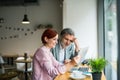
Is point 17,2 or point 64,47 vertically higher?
point 17,2

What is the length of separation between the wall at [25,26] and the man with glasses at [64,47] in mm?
5607

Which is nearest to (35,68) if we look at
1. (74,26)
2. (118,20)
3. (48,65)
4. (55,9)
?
(48,65)

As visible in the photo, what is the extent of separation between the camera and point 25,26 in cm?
1009

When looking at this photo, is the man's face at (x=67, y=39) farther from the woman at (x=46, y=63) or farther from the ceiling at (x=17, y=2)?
the ceiling at (x=17, y=2)

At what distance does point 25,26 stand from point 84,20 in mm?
4295

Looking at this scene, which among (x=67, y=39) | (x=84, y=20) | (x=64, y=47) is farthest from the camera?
(x=84, y=20)

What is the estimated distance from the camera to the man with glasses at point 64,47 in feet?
12.8

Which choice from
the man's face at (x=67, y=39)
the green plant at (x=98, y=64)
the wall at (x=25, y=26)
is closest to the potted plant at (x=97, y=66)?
the green plant at (x=98, y=64)

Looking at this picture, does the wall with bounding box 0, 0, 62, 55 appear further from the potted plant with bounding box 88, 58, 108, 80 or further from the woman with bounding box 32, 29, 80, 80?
the potted plant with bounding box 88, 58, 108, 80

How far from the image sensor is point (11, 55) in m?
10.0

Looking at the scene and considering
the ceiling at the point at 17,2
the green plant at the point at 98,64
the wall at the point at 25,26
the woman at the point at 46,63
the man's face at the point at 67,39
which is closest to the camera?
the green plant at the point at 98,64

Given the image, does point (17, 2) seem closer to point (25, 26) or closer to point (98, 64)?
point (25, 26)

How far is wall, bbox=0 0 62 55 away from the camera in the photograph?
9.95 metres

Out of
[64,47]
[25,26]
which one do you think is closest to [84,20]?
[64,47]
